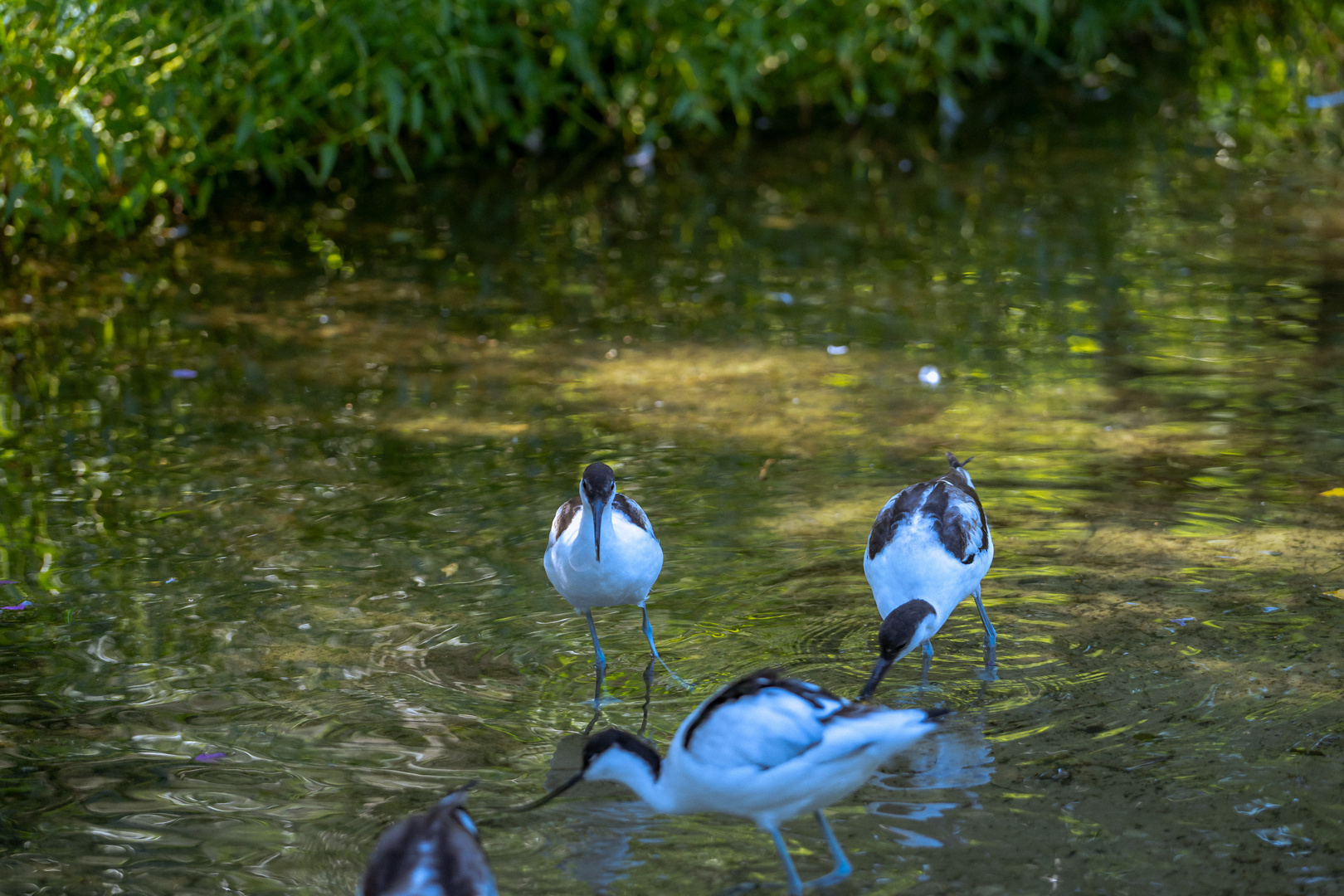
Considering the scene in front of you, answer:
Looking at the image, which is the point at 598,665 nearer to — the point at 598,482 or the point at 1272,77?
the point at 598,482

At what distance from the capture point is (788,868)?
3695 mm

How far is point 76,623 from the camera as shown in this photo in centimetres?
525

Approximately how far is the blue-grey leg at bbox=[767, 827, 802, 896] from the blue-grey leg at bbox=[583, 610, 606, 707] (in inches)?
44.6

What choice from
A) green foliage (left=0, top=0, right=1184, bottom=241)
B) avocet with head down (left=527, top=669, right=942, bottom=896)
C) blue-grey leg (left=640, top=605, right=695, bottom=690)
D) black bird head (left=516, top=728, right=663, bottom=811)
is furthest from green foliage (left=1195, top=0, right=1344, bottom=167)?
black bird head (left=516, top=728, right=663, bottom=811)

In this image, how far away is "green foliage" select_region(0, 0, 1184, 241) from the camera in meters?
8.81

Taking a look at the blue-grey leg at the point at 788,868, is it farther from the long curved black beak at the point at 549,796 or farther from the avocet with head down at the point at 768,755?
the long curved black beak at the point at 549,796

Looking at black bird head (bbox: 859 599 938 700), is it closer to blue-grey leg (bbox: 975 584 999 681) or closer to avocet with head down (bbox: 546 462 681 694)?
blue-grey leg (bbox: 975 584 999 681)

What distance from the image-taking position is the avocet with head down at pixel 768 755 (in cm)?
357

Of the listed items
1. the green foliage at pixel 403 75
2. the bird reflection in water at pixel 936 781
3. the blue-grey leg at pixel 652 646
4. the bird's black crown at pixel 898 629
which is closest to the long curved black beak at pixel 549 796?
the blue-grey leg at pixel 652 646

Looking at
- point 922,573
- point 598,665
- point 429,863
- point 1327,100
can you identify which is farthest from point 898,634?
point 1327,100

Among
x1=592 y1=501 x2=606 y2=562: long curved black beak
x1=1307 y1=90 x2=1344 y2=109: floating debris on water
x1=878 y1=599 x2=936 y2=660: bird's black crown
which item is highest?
x1=1307 y1=90 x2=1344 y2=109: floating debris on water

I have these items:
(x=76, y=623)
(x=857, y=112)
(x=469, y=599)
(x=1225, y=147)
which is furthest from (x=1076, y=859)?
(x=857, y=112)

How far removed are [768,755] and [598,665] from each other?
4.52 feet

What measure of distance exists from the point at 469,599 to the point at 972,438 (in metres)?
2.60
